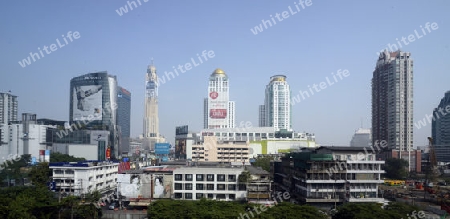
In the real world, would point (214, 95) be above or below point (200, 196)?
above

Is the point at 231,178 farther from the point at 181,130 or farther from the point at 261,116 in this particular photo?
the point at 261,116

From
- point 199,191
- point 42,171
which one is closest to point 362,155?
point 199,191

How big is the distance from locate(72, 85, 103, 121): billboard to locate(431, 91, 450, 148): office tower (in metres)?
98.3

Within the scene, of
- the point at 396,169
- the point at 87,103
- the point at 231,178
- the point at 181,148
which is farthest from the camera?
the point at 87,103

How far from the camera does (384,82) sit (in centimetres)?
9062

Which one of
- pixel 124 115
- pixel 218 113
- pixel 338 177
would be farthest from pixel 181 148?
pixel 124 115

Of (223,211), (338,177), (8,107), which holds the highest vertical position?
(8,107)

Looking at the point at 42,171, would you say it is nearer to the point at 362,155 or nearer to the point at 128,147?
the point at 362,155

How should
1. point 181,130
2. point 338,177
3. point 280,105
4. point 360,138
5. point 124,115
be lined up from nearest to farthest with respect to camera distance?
point 338,177, point 181,130, point 280,105, point 124,115, point 360,138

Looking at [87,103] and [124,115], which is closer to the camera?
[87,103]

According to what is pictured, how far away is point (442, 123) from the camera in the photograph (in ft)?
354

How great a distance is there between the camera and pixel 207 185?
4053 centimetres

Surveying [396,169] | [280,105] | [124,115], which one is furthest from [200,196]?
[124,115]

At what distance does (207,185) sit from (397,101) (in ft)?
207
